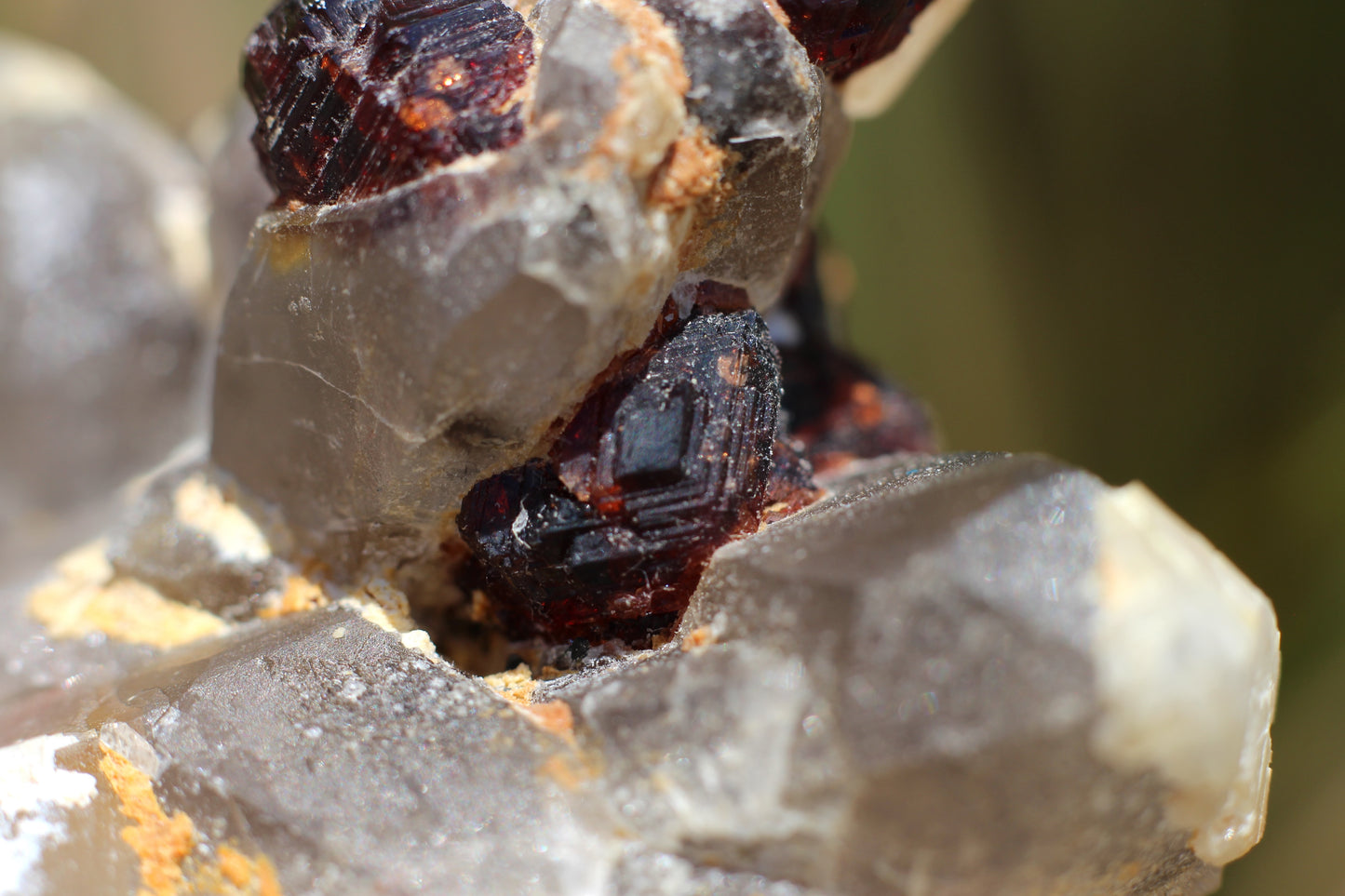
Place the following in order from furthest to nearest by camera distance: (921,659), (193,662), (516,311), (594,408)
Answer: (193,662), (594,408), (516,311), (921,659)

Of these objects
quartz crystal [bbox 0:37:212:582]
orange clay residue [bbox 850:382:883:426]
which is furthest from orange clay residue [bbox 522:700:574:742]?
quartz crystal [bbox 0:37:212:582]

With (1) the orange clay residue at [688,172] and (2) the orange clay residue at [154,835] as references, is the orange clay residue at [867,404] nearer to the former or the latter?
(1) the orange clay residue at [688,172]

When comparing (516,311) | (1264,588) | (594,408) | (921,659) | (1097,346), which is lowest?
(1264,588)

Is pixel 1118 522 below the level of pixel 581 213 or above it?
below

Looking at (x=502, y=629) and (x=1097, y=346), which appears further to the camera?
(x=1097, y=346)

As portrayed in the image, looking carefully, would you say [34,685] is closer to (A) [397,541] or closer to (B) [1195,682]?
(A) [397,541]

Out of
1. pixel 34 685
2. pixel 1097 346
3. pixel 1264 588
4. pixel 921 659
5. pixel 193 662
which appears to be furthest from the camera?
pixel 1097 346

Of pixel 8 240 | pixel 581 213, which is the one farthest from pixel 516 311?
pixel 8 240

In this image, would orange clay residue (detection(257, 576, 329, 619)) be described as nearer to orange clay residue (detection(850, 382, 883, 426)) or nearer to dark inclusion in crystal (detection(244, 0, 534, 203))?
dark inclusion in crystal (detection(244, 0, 534, 203))
